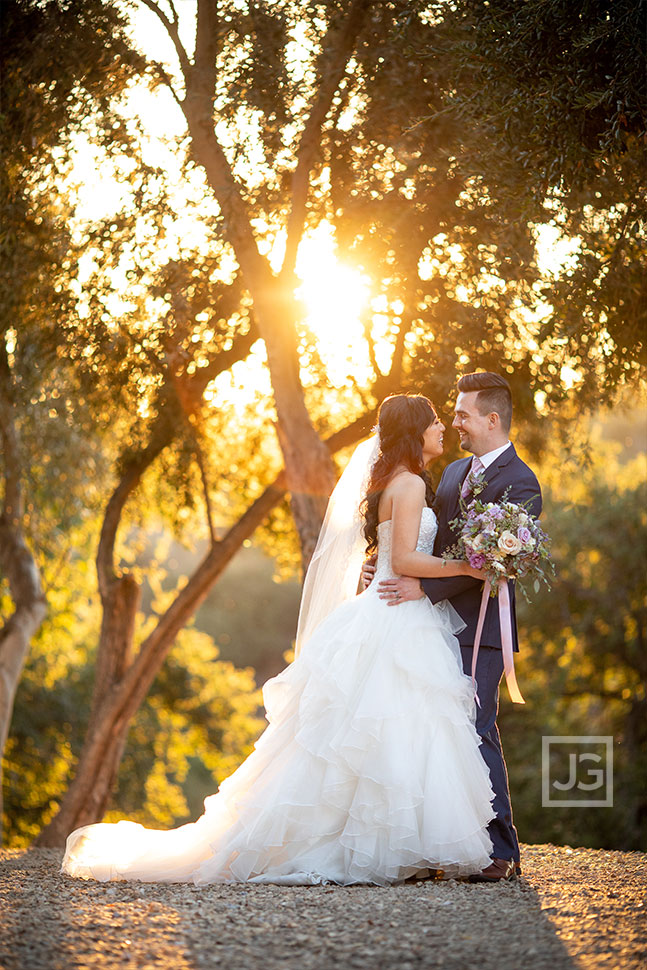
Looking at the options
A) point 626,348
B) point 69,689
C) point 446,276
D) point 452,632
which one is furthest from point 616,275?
point 69,689

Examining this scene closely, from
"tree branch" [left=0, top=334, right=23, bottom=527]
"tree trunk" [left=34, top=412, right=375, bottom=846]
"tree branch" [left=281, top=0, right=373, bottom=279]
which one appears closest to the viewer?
"tree branch" [left=281, top=0, right=373, bottom=279]

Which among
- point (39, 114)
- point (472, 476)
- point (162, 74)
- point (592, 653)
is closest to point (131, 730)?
point (592, 653)

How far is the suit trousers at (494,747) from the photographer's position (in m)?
4.48

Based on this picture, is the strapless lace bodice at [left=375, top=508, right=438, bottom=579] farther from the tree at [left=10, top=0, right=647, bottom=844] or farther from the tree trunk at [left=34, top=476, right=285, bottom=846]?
the tree trunk at [left=34, top=476, right=285, bottom=846]

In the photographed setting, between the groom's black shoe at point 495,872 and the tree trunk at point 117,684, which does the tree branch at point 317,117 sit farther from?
the groom's black shoe at point 495,872

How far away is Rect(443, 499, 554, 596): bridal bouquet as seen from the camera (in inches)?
174

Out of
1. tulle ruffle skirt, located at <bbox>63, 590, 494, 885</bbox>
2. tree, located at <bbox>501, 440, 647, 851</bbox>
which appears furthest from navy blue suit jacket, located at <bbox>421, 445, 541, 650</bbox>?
tree, located at <bbox>501, 440, 647, 851</bbox>

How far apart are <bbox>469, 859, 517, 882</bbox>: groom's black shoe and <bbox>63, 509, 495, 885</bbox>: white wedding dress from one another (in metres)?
0.09

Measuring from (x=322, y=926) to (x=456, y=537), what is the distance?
212cm

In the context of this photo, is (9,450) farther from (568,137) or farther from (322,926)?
(322,926)

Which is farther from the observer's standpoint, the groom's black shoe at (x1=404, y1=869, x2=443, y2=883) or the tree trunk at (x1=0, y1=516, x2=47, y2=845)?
the tree trunk at (x1=0, y1=516, x2=47, y2=845)

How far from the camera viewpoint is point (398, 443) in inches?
196

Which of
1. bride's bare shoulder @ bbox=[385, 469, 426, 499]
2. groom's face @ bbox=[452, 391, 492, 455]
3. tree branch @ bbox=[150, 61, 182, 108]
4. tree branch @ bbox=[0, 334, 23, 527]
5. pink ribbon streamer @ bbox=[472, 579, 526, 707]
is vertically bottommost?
pink ribbon streamer @ bbox=[472, 579, 526, 707]

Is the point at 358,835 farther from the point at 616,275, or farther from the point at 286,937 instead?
the point at 616,275
